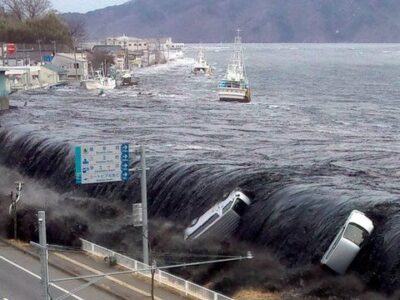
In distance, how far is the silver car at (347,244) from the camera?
75.0ft

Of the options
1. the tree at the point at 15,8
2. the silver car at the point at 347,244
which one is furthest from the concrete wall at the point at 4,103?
the tree at the point at 15,8

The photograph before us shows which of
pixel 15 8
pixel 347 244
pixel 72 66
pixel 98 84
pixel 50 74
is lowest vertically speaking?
pixel 98 84

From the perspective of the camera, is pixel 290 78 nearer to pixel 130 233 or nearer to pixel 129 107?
pixel 129 107

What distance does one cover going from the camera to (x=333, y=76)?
12500cm

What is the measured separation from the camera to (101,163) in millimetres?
20781

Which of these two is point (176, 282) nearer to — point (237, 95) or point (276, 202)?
point (276, 202)

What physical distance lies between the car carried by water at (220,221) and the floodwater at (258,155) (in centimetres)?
46

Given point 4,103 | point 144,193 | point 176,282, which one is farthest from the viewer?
point 4,103

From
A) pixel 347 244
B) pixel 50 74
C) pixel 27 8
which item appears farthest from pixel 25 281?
pixel 27 8

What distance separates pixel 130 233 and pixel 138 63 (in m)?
143

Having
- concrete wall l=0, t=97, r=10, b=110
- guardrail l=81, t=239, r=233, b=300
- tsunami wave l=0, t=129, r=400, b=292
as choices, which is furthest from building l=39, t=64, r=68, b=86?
guardrail l=81, t=239, r=233, b=300

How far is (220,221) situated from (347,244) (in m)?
5.57

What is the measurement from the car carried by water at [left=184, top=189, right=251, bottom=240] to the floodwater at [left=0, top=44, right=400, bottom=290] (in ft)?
1.50

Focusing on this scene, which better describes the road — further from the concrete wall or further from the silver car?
the concrete wall
